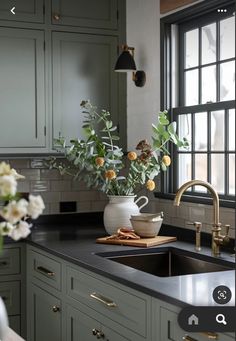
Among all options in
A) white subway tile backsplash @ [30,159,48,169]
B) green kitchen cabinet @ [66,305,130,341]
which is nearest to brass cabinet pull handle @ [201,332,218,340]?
green kitchen cabinet @ [66,305,130,341]

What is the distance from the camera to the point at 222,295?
7.89 ft

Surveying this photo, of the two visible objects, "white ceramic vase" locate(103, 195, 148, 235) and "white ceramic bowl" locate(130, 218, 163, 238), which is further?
"white ceramic vase" locate(103, 195, 148, 235)

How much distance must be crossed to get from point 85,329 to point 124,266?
43cm

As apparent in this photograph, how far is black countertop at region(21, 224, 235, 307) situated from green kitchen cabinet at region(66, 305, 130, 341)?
0.27m

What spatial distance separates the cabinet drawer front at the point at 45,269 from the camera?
3.57m

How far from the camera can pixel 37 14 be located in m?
4.34

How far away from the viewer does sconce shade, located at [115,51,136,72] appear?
14.2ft

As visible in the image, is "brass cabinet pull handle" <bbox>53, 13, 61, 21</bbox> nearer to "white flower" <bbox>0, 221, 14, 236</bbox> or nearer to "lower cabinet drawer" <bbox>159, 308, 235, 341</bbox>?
"lower cabinet drawer" <bbox>159, 308, 235, 341</bbox>

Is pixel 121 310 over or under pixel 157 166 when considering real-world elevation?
under

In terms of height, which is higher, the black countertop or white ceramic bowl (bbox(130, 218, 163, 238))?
white ceramic bowl (bbox(130, 218, 163, 238))

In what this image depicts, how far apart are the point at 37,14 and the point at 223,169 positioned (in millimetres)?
1660

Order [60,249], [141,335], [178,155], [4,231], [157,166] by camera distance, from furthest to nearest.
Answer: [178,155] → [157,166] → [60,249] → [141,335] → [4,231]

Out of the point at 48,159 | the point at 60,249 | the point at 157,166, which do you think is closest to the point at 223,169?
the point at 157,166

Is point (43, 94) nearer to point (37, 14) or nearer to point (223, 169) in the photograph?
point (37, 14)
